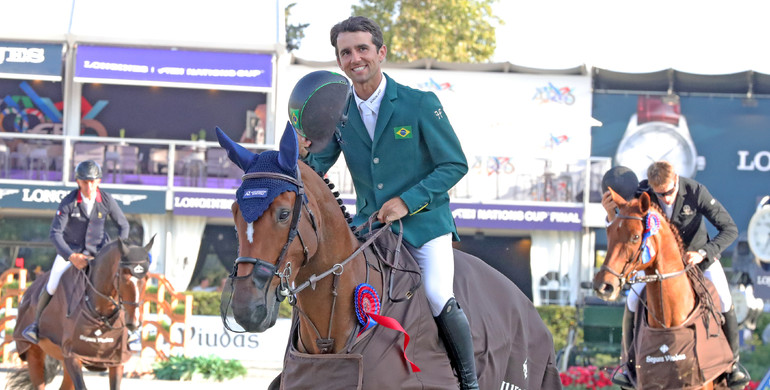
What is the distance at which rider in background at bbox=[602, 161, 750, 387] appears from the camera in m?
8.17

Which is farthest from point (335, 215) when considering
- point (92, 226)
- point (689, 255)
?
point (92, 226)

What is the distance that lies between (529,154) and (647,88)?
3.35 meters

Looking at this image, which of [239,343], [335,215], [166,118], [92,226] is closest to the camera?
[335,215]

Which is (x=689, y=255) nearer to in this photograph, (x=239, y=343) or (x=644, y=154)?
(x=239, y=343)

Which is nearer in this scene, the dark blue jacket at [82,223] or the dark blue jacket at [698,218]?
the dark blue jacket at [698,218]

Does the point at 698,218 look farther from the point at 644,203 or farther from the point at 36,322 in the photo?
the point at 36,322

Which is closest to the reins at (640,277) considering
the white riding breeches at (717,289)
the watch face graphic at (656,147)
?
the white riding breeches at (717,289)

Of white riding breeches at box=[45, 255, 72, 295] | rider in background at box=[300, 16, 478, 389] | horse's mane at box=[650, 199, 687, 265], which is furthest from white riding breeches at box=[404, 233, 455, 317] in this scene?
white riding breeches at box=[45, 255, 72, 295]

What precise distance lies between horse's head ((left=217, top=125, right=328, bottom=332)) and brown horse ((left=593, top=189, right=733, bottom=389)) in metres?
4.18

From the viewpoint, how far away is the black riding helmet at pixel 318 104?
14.2ft

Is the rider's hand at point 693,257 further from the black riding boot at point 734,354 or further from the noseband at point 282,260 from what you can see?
the noseband at point 282,260

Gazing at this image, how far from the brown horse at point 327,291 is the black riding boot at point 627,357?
3.47m

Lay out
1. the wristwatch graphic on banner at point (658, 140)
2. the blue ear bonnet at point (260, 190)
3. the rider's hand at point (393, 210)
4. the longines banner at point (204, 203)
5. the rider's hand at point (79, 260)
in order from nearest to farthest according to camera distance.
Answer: the blue ear bonnet at point (260, 190) → the rider's hand at point (393, 210) → the rider's hand at point (79, 260) → the longines banner at point (204, 203) → the wristwatch graphic on banner at point (658, 140)

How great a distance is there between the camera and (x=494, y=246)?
80.4 ft
